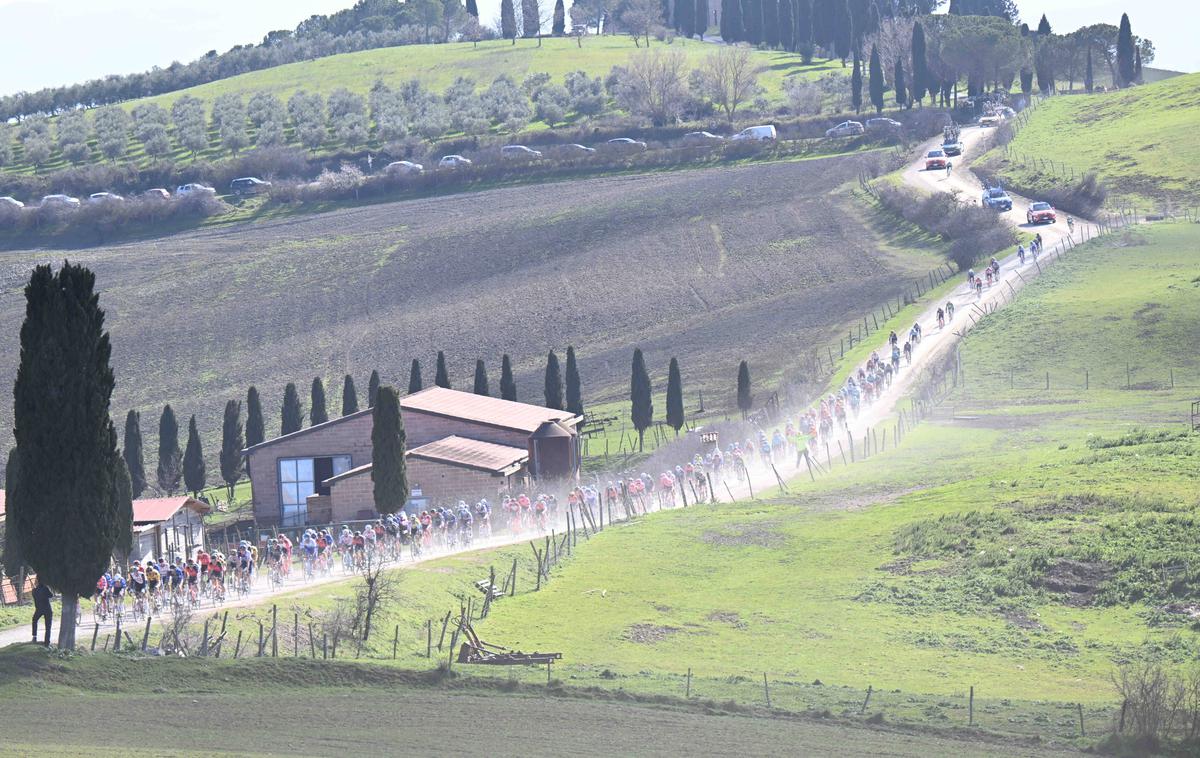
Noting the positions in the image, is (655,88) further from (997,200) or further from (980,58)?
(997,200)

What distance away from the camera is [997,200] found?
4747 inches

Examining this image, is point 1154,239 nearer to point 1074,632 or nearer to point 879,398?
point 879,398

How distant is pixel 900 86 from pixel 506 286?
58275mm

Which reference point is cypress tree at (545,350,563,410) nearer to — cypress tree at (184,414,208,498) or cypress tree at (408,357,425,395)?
cypress tree at (408,357,425,395)

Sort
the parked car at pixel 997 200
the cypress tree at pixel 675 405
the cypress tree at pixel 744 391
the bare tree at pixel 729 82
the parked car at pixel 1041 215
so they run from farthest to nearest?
the bare tree at pixel 729 82 → the parked car at pixel 997 200 → the parked car at pixel 1041 215 → the cypress tree at pixel 744 391 → the cypress tree at pixel 675 405

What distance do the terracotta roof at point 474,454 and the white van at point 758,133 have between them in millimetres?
87167

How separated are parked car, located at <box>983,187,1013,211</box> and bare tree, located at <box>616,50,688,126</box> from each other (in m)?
48.1

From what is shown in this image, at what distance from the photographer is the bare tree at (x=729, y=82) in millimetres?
175000

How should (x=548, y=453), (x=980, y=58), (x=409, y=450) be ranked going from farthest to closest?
(x=980, y=58), (x=548, y=453), (x=409, y=450)

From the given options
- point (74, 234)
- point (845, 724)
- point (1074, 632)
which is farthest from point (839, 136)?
point (845, 724)

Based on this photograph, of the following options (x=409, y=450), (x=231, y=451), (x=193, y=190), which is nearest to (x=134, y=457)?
(x=231, y=451)

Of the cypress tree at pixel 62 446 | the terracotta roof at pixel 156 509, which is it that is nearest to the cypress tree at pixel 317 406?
the terracotta roof at pixel 156 509

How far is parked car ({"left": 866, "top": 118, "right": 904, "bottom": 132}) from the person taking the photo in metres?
153

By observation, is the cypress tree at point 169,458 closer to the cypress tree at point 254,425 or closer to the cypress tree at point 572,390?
the cypress tree at point 254,425
